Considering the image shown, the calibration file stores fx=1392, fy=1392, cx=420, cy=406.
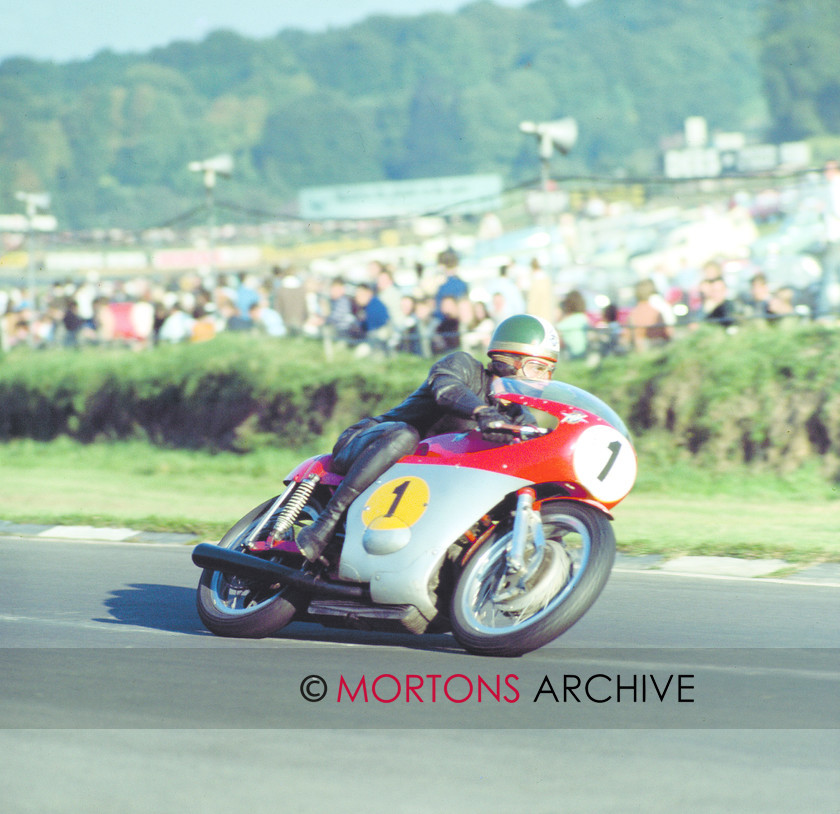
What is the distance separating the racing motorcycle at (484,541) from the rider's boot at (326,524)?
0.15 ft

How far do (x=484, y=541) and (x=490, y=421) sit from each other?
0.48 metres

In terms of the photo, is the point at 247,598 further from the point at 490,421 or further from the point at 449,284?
the point at 449,284

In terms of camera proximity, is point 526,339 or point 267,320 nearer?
point 526,339

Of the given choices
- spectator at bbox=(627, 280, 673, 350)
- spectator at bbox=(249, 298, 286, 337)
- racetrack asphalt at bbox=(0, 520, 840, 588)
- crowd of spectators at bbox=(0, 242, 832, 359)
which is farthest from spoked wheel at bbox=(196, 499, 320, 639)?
spectator at bbox=(249, 298, 286, 337)

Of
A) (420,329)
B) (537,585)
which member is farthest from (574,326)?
(537,585)

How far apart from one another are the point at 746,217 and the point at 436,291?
59.9 ft

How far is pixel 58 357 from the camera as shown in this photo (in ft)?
61.8

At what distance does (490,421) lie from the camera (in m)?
5.62

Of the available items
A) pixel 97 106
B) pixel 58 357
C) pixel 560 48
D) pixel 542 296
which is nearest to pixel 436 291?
pixel 542 296

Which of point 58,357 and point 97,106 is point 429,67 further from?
point 58,357

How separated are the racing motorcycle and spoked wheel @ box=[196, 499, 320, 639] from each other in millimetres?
10

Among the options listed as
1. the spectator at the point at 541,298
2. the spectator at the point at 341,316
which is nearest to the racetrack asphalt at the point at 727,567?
the spectator at the point at 541,298

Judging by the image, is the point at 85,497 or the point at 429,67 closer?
the point at 85,497

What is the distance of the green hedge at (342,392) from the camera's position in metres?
12.0
